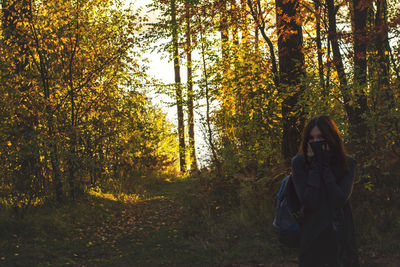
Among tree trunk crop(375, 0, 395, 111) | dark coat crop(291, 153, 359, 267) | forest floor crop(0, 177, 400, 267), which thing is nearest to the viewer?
dark coat crop(291, 153, 359, 267)

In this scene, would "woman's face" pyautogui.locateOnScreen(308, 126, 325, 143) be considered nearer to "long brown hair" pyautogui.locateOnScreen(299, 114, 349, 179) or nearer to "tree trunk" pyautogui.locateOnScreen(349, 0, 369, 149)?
"long brown hair" pyautogui.locateOnScreen(299, 114, 349, 179)

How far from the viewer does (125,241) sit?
960cm

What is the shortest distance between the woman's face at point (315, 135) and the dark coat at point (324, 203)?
0.54ft

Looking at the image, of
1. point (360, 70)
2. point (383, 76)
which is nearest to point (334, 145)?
point (383, 76)

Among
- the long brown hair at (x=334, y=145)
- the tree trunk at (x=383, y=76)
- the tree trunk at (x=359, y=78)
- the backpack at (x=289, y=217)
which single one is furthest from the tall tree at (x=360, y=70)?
the backpack at (x=289, y=217)

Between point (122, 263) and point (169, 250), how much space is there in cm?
104

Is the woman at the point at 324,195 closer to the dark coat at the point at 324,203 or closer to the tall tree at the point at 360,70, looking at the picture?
the dark coat at the point at 324,203

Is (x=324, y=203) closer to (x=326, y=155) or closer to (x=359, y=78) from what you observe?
Answer: (x=326, y=155)

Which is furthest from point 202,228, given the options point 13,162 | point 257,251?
point 13,162

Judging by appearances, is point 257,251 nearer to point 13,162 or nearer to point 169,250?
point 169,250

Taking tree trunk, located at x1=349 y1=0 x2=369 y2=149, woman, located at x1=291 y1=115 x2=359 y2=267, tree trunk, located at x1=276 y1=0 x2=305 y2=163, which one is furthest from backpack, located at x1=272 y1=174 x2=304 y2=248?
tree trunk, located at x1=276 y1=0 x2=305 y2=163

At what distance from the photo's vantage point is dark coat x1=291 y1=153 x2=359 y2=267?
3.62 meters

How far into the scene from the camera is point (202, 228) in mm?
9484

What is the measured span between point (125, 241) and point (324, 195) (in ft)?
22.5
